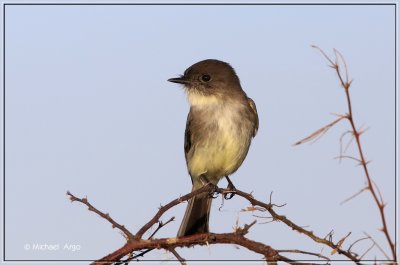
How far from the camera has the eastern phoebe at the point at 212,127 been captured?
6.82 m

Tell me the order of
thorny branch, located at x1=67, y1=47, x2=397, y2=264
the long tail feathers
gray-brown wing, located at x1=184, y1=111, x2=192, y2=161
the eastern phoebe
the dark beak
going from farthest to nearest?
the dark beak
gray-brown wing, located at x1=184, y1=111, x2=192, y2=161
the eastern phoebe
the long tail feathers
thorny branch, located at x1=67, y1=47, x2=397, y2=264

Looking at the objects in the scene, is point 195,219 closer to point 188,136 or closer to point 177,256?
point 188,136

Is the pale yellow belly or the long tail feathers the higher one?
the pale yellow belly

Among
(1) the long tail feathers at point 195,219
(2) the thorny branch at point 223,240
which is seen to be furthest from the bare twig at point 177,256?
(1) the long tail feathers at point 195,219

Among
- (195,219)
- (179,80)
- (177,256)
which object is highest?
(179,80)

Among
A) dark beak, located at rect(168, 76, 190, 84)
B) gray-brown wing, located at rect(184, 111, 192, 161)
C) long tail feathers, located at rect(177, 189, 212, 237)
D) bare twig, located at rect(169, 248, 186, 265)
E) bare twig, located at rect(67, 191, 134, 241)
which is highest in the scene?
dark beak, located at rect(168, 76, 190, 84)

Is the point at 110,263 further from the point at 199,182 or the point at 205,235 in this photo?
the point at 199,182

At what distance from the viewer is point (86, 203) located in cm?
312

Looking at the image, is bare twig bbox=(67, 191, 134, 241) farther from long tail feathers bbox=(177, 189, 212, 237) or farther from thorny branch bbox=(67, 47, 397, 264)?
long tail feathers bbox=(177, 189, 212, 237)

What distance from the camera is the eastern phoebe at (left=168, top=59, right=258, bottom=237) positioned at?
6824 millimetres

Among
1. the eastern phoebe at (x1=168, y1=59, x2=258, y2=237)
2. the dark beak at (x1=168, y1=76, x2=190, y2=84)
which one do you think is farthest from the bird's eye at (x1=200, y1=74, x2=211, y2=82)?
the dark beak at (x1=168, y1=76, x2=190, y2=84)

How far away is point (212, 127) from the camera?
6934 mm

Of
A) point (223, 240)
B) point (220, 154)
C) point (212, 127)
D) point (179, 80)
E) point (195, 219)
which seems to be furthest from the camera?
point (179, 80)

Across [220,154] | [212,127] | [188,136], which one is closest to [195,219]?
[220,154]
